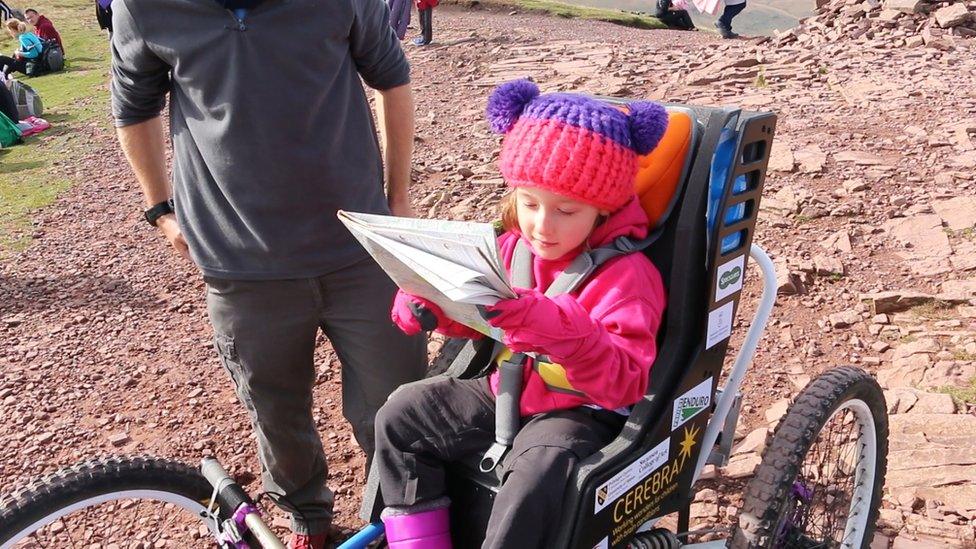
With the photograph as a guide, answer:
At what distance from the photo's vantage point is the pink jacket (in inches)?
69.9

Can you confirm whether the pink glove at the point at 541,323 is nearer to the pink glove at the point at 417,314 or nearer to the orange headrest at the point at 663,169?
the pink glove at the point at 417,314

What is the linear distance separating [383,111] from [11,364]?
3430 millimetres

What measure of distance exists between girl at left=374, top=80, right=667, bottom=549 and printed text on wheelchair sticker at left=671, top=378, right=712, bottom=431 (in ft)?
0.48

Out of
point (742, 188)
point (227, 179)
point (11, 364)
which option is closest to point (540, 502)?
point (742, 188)

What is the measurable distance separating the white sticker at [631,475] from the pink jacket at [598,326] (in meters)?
0.16

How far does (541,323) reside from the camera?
1744mm

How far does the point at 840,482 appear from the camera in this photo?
2859 mm

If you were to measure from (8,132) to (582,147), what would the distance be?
10907 mm

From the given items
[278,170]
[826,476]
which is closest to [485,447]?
[278,170]

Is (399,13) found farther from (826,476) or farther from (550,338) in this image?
(550,338)

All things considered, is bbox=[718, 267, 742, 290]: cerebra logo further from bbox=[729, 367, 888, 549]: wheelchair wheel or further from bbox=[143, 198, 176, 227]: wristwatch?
bbox=[143, 198, 176, 227]: wristwatch

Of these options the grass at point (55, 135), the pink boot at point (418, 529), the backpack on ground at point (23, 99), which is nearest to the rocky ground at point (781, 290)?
the grass at point (55, 135)

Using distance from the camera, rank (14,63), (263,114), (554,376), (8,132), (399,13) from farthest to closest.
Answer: (14,63) < (399,13) < (8,132) < (263,114) < (554,376)

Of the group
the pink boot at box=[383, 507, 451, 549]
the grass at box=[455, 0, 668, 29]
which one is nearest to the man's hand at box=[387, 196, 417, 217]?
the pink boot at box=[383, 507, 451, 549]
